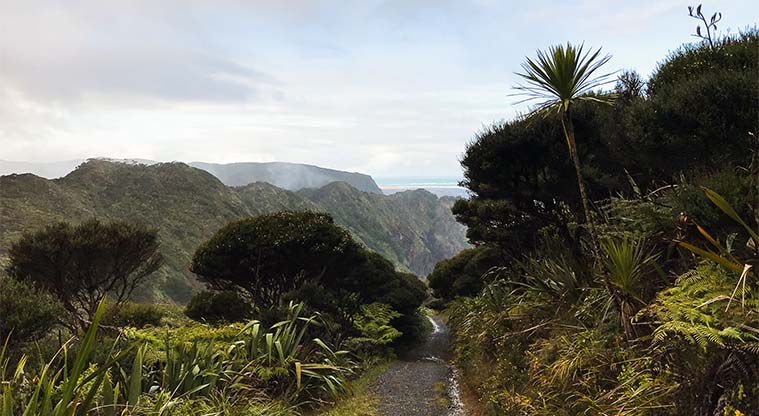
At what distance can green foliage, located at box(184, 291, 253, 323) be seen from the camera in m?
11.8

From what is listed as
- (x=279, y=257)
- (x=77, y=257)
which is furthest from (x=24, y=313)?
(x=279, y=257)

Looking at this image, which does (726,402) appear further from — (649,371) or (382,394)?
(382,394)

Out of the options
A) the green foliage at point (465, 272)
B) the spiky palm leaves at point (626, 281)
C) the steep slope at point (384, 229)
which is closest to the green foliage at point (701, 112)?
the spiky palm leaves at point (626, 281)

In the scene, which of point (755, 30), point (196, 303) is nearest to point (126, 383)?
point (196, 303)

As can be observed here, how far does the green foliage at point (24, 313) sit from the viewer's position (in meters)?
5.99

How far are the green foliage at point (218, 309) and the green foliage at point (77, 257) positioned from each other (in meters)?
2.48

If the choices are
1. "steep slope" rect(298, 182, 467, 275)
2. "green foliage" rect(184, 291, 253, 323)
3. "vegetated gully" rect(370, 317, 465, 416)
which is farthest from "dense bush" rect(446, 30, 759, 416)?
"steep slope" rect(298, 182, 467, 275)

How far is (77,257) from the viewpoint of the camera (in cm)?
1196

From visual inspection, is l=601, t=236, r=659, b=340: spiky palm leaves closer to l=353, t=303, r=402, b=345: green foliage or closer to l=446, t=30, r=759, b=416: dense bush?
l=446, t=30, r=759, b=416: dense bush

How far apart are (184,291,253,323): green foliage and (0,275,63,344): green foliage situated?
504 centimetres

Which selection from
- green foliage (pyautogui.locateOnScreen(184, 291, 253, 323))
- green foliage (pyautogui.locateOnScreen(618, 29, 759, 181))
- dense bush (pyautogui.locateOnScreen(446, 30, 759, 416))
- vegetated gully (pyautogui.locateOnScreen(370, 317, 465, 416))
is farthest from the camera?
green foliage (pyautogui.locateOnScreen(184, 291, 253, 323))

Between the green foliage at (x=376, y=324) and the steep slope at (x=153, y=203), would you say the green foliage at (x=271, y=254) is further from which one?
the steep slope at (x=153, y=203)

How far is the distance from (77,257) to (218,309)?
182 inches

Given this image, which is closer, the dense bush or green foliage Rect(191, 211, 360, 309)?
the dense bush
